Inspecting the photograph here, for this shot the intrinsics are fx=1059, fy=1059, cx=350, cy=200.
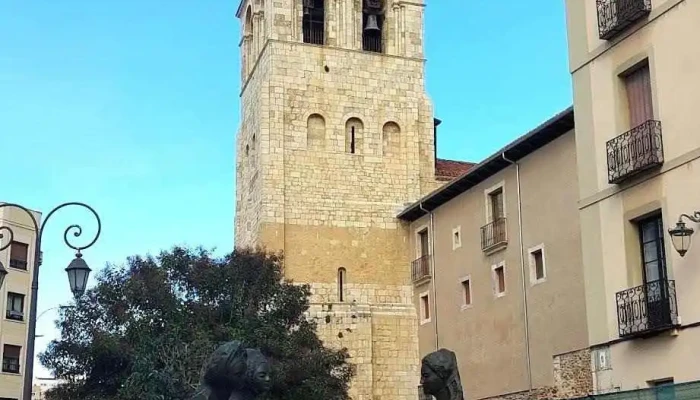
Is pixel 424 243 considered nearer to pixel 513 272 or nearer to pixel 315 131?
pixel 315 131

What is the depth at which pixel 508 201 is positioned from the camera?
101ft

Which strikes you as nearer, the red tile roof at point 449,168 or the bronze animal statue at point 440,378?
the bronze animal statue at point 440,378

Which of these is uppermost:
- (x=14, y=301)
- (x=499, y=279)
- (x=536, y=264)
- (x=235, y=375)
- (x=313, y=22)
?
(x=313, y=22)

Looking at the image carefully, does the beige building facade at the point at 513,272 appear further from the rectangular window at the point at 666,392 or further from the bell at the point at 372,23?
the rectangular window at the point at 666,392

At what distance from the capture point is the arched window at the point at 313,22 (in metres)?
39.6

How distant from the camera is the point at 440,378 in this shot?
7922mm

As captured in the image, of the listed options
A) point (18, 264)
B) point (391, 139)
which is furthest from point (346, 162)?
point (18, 264)

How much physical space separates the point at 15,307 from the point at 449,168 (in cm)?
2015

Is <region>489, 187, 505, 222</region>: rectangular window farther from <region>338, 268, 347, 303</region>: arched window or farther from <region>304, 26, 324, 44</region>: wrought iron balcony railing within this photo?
<region>304, 26, 324, 44</region>: wrought iron balcony railing

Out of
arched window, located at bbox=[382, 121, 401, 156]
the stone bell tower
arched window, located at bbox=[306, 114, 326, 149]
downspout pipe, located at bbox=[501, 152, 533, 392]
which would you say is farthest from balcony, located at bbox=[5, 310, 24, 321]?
downspout pipe, located at bbox=[501, 152, 533, 392]

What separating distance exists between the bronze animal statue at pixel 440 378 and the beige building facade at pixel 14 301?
39091mm

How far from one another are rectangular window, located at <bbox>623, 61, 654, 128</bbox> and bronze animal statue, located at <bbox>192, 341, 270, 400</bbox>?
528 inches

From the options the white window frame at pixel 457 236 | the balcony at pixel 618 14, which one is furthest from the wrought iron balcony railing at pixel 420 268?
the balcony at pixel 618 14

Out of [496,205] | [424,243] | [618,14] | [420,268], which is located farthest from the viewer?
[424,243]
